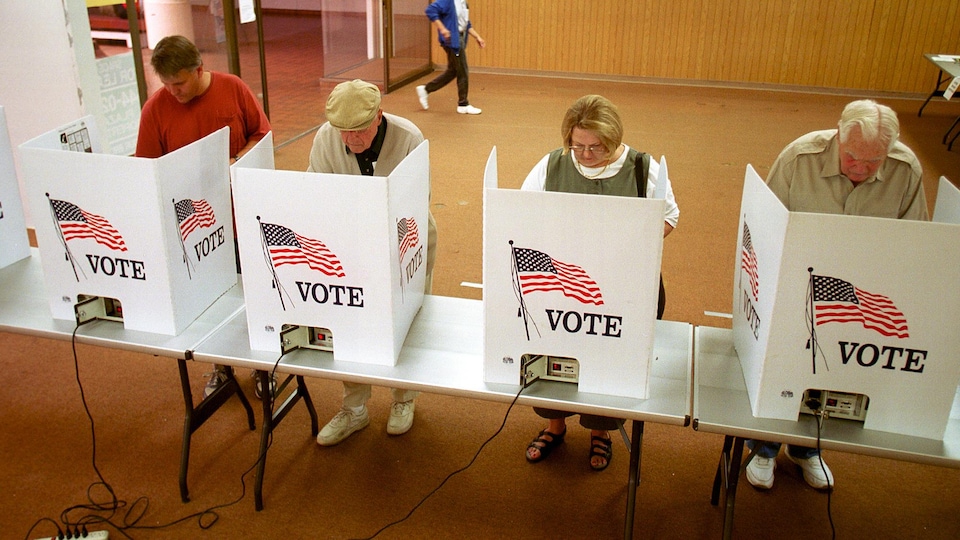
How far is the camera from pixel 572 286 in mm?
1838

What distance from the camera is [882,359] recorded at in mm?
1751

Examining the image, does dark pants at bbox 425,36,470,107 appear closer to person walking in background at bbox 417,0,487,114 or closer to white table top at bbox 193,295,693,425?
person walking in background at bbox 417,0,487,114

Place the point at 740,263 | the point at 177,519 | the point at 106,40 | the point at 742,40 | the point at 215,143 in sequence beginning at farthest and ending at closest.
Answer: the point at 742,40 < the point at 106,40 < the point at 177,519 < the point at 215,143 < the point at 740,263

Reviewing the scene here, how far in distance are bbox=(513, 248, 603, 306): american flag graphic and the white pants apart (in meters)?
1.08

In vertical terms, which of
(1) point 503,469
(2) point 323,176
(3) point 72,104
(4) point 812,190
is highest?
(2) point 323,176

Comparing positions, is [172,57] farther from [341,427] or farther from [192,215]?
[341,427]

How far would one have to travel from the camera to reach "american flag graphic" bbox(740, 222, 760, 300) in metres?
1.93

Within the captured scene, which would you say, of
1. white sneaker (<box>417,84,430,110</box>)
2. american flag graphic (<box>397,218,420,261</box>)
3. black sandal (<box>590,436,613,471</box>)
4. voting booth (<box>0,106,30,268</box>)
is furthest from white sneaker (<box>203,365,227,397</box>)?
white sneaker (<box>417,84,430,110</box>)

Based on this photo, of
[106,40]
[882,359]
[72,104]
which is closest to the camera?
[882,359]

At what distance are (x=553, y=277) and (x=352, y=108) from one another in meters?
0.83

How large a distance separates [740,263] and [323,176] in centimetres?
114

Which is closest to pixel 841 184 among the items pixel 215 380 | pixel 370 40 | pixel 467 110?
pixel 215 380

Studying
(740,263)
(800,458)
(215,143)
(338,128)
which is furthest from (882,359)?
(215,143)

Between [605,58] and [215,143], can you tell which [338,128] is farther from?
[605,58]
